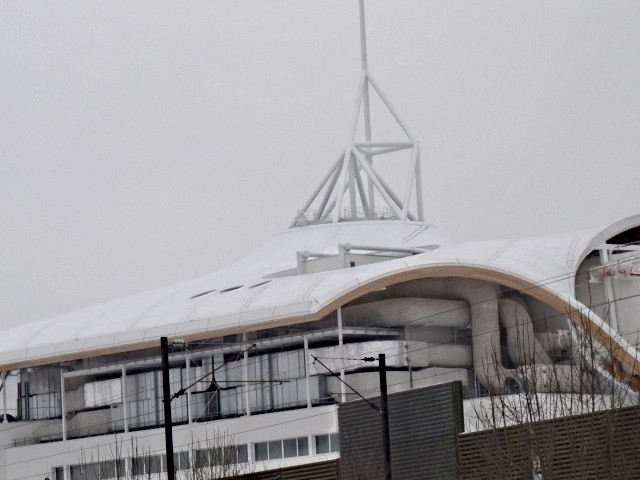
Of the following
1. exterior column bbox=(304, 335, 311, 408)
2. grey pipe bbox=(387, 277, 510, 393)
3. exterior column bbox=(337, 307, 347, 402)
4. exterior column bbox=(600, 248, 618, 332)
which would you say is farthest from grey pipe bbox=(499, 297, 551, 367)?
exterior column bbox=(304, 335, 311, 408)

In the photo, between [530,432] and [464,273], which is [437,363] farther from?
[530,432]

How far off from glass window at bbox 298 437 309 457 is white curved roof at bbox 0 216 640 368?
20.5ft

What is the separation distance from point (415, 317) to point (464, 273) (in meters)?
5.42

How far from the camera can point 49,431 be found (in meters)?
92.1

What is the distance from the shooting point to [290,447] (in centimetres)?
7581

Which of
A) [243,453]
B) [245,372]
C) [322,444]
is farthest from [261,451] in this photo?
[245,372]

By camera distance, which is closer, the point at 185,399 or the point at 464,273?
the point at 464,273

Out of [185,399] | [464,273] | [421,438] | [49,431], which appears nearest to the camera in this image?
[421,438]

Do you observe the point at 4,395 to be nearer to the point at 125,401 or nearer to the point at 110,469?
the point at 125,401

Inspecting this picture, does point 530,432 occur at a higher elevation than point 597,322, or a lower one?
lower

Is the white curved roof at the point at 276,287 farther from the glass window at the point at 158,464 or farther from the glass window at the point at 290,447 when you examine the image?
the glass window at the point at 158,464

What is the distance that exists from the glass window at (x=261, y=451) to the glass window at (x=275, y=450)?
23 centimetres

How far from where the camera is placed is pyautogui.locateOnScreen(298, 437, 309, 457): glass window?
74562 mm

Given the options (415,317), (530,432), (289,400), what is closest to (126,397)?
(289,400)
